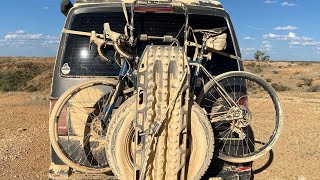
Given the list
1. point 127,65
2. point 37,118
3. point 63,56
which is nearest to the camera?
point 127,65

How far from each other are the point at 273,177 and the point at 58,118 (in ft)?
11.8

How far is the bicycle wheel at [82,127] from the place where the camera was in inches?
132

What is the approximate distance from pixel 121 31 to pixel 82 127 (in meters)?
0.96

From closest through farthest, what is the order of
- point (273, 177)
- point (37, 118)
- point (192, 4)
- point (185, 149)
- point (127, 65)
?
point (185, 149), point (127, 65), point (192, 4), point (273, 177), point (37, 118)

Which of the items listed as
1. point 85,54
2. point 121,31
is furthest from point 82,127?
point 121,31

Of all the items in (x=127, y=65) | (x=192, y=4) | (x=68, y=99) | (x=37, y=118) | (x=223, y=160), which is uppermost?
(x=192, y=4)

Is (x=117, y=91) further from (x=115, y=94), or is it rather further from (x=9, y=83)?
(x=9, y=83)

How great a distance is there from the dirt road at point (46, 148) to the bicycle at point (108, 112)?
2450mm

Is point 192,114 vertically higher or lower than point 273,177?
higher

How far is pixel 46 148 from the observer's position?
7539 millimetres

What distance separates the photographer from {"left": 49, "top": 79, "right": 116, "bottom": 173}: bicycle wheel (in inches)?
132

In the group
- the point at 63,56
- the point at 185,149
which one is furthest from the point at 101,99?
the point at 185,149

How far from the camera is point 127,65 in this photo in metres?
Result: 3.33

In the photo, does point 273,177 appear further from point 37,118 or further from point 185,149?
point 37,118
